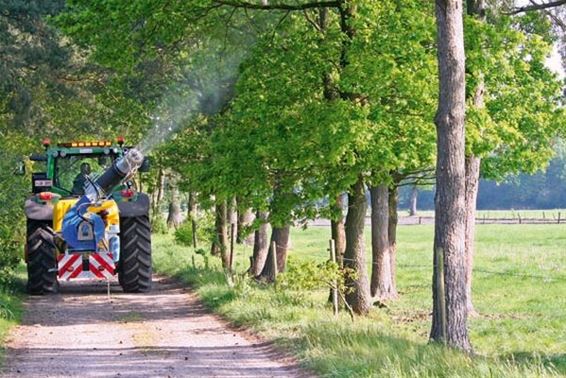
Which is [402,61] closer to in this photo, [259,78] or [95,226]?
[259,78]

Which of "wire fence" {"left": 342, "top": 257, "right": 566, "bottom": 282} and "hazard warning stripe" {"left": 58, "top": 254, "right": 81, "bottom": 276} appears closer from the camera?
"hazard warning stripe" {"left": 58, "top": 254, "right": 81, "bottom": 276}

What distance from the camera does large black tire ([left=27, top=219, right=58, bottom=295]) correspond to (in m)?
23.2

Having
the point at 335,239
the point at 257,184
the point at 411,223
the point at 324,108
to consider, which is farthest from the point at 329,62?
the point at 411,223

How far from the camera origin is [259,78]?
68.9ft

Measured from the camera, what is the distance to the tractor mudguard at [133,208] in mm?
23531

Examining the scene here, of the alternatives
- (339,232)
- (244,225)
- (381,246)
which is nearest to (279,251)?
(381,246)

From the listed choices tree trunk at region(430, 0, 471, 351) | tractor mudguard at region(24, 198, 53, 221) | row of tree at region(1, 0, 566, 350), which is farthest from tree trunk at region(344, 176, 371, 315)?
tree trunk at region(430, 0, 471, 351)

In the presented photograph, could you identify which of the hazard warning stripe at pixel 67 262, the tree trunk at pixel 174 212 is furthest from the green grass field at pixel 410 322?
the tree trunk at pixel 174 212

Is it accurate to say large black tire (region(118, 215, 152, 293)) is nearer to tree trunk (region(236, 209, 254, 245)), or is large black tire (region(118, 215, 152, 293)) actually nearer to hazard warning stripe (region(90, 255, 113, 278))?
hazard warning stripe (region(90, 255, 113, 278))

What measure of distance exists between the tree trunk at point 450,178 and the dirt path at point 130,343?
2.25 meters

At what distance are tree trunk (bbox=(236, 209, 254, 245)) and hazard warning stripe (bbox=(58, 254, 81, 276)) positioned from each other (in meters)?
3.44

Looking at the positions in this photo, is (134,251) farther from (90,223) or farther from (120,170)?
(120,170)

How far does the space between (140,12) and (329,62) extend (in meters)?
3.53

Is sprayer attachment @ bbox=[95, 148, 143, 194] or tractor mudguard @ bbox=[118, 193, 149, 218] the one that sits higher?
sprayer attachment @ bbox=[95, 148, 143, 194]
